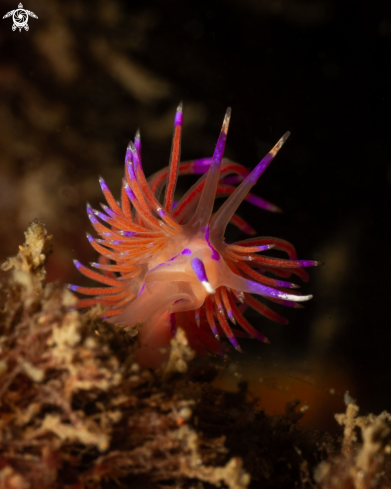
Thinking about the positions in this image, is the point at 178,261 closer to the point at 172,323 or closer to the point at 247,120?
the point at 172,323

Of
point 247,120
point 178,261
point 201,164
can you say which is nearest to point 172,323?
point 178,261

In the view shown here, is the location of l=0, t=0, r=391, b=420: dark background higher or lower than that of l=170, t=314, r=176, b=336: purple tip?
higher

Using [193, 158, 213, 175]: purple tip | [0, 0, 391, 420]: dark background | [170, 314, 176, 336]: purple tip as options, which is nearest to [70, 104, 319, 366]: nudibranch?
[170, 314, 176, 336]: purple tip

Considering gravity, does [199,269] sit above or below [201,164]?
below

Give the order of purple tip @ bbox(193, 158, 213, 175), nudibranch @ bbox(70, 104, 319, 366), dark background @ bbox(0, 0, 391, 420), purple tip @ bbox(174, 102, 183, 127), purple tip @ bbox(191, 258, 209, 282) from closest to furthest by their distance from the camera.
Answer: purple tip @ bbox(191, 258, 209, 282) → nudibranch @ bbox(70, 104, 319, 366) → purple tip @ bbox(174, 102, 183, 127) → purple tip @ bbox(193, 158, 213, 175) → dark background @ bbox(0, 0, 391, 420)

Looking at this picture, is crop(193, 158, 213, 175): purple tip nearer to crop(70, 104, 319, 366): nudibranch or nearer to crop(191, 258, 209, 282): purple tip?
crop(70, 104, 319, 366): nudibranch

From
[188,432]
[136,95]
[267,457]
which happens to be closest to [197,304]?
[267,457]

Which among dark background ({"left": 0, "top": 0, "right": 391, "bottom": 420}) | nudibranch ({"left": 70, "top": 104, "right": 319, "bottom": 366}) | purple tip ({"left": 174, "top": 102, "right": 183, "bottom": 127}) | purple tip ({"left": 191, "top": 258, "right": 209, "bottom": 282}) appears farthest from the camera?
dark background ({"left": 0, "top": 0, "right": 391, "bottom": 420})

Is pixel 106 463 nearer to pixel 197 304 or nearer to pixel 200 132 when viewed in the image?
pixel 197 304

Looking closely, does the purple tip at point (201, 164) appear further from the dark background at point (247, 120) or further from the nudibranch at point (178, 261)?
the dark background at point (247, 120)
